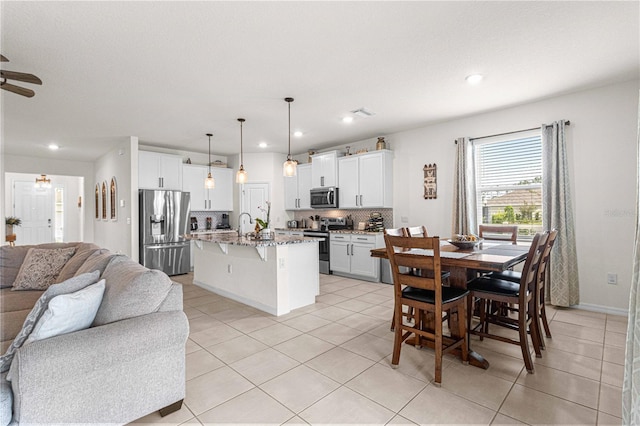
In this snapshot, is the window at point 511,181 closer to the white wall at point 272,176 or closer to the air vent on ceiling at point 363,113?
the air vent on ceiling at point 363,113

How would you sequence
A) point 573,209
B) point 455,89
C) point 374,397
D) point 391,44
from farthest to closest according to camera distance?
point 573,209 → point 455,89 → point 391,44 → point 374,397

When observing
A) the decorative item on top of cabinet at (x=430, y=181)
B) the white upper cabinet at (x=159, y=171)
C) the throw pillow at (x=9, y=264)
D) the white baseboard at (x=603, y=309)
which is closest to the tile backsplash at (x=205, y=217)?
the white upper cabinet at (x=159, y=171)

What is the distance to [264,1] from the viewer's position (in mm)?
2082

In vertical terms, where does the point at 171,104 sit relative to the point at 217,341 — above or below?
above

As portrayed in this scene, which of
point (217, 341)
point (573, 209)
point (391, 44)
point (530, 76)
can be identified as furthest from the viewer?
point (573, 209)

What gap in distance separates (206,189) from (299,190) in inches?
84.1

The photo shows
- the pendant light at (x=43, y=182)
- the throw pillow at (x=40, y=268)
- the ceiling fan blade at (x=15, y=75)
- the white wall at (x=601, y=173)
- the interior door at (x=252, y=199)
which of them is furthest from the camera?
the pendant light at (x=43, y=182)

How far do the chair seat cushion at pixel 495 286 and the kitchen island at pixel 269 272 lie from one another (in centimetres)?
198

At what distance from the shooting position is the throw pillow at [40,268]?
3.09 meters

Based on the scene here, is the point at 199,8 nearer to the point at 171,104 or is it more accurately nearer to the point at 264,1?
the point at 264,1

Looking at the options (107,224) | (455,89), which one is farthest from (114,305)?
(107,224)

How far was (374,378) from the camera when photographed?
2285 mm

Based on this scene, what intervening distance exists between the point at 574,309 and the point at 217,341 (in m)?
4.19

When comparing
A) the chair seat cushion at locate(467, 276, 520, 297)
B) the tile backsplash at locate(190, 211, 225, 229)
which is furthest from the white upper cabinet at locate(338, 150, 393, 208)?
the tile backsplash at locate(190, 211, 225, 229)
